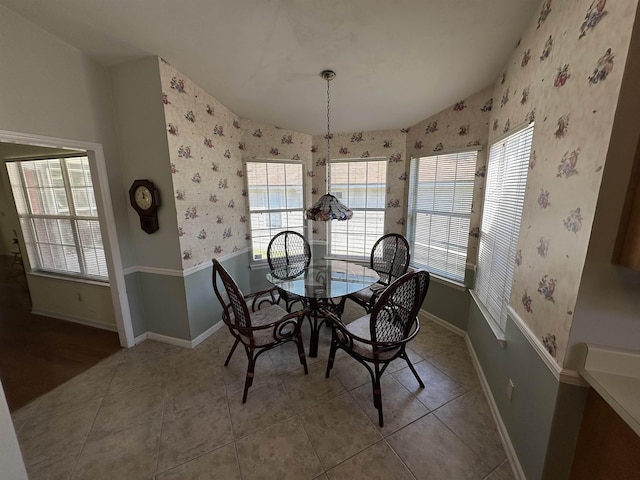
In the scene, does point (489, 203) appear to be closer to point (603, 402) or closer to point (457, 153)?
point (457, 153)

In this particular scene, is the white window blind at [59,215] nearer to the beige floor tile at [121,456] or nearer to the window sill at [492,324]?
the beige floor tile at [121,456]

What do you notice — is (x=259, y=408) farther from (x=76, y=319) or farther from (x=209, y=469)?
(x=76, y=319)

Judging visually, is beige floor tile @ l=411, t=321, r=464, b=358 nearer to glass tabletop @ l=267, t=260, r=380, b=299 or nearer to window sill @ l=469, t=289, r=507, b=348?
window sill @ l=469, t=289, r=507, b=348

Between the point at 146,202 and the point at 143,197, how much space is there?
56 millimetres

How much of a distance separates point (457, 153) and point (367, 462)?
2794 mm

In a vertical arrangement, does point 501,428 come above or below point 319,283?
below

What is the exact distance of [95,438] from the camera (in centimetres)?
163

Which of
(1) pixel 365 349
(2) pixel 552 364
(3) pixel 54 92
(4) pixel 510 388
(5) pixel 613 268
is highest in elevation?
(3) pixel 54 92

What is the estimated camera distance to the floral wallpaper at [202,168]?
2238mm

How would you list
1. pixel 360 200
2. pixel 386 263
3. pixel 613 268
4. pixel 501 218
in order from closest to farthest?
pixel 613 268 → pixel 501 218 → pixel 386 263 → pixel 360 200

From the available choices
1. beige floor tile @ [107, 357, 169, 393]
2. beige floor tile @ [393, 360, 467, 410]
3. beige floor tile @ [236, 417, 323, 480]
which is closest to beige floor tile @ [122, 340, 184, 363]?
beige floor tile @ [107, 357, 169, 393]

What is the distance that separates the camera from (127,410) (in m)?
1.83

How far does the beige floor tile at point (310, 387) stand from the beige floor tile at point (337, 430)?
6 centimetres

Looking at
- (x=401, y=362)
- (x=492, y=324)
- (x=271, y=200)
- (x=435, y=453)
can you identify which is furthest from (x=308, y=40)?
(x=435, y=453)
